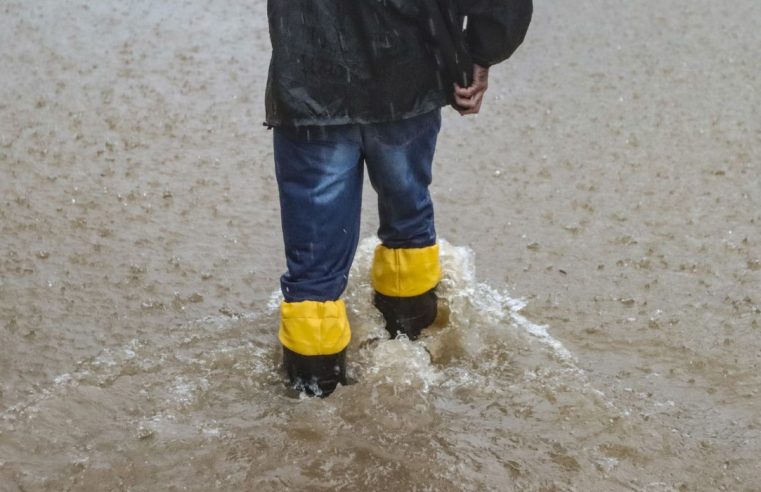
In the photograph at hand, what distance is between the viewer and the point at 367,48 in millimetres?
2148

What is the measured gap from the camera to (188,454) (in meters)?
2.18

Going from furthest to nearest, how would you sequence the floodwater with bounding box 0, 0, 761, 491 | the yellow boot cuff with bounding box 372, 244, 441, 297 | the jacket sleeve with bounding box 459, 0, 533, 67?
the yellow boot cuff with bounding box 372, 244, 441, 297 < the floodwater with bounding box 0, 0, 761, 491 < the jacket sleeve with bounding box 459, 0, 533, 67

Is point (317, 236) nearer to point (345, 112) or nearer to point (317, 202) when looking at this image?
point (317, 202)

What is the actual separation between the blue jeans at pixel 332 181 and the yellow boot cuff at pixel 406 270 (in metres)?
0.19

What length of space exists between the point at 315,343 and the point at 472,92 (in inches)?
26.0

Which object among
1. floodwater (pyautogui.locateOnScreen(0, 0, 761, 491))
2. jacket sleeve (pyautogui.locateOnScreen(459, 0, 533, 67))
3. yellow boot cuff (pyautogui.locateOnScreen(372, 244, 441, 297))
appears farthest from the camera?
yellow boot cuff (pyautogui.locateOnScreen(372, 244, 441, 297))

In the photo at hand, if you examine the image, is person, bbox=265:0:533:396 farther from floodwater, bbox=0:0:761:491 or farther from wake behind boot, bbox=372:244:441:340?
floodwater, bbox=0:0:761:491

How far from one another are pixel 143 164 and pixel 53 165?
1.03ft

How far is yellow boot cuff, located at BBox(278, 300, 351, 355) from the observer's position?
228 centimetres

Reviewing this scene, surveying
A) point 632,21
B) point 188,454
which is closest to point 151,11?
point 632,21

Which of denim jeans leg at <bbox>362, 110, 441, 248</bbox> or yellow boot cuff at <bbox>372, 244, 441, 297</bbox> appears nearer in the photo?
denim jeans leg at <bbox>362, 110, 441, 248</bbox>

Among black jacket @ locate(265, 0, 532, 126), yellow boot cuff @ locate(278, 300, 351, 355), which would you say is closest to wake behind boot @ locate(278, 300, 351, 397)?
yellow boot cuff @ locate(278, 300, 351, 355)

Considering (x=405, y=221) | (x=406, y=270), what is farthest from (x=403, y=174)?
(x=406, y=270)

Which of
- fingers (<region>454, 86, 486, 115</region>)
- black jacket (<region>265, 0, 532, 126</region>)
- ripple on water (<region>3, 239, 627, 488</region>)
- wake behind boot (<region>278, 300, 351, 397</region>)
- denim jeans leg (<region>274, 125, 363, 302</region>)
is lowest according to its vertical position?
ripple on water (<region>3, 239, 627, 488</region>)
